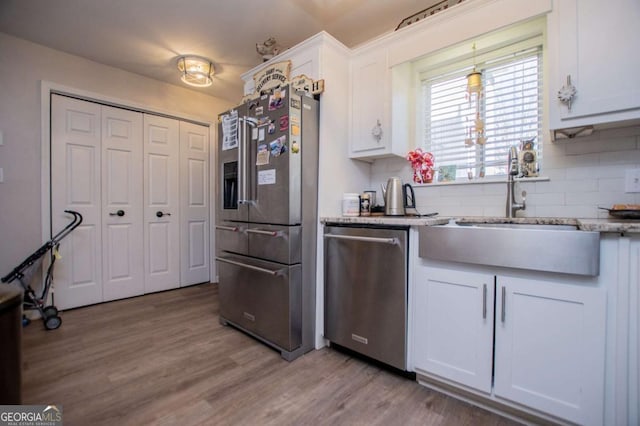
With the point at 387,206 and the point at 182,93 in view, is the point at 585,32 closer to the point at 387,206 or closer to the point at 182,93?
the point at 387,206

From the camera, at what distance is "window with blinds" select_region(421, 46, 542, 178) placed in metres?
2.00

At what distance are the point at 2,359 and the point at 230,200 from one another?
71.8 inches

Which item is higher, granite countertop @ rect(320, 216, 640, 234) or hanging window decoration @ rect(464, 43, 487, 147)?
hanging window decoration @ rect(464, 43, 487, 147)

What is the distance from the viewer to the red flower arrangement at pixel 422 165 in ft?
7.69

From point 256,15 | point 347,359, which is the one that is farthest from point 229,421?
point 256,15

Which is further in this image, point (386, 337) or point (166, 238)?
point (166, 238)

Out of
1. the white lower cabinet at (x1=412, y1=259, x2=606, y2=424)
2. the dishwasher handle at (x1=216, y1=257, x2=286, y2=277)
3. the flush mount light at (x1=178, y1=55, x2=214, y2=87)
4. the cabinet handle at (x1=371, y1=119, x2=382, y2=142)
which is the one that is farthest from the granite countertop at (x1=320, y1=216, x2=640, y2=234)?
the flush mount light at (x1=178, y1=55, x2=214, y2=87)

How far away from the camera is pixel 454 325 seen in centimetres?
153

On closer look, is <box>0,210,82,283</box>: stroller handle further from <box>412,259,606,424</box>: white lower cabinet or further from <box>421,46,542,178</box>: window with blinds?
<box>421,46,542,178</box>: window with blinds

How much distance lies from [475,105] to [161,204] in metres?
3.48

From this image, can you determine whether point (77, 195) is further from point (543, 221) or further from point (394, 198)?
point (543, 221)

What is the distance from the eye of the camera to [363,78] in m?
2.30

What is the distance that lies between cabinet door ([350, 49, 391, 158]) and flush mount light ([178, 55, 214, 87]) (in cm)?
174

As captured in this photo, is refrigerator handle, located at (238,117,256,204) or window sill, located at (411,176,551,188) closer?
window sill, located at (411,176,551,188)
